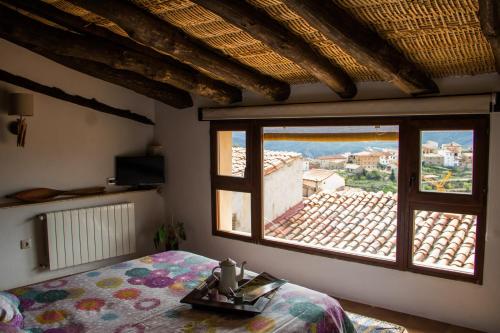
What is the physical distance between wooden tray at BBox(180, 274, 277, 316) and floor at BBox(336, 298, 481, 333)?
1401mm

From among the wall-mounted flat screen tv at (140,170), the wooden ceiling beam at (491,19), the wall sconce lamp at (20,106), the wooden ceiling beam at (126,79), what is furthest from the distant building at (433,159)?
the wall sconce lamp at (20,106)

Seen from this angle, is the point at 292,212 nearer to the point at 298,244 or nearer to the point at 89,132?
the point at 298,244

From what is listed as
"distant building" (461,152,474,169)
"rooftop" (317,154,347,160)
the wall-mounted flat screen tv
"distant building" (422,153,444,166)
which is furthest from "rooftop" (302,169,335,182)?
the wall-mounted flat screen tv

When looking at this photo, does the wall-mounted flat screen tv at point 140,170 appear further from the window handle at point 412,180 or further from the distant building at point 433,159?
the distant building at point 433,159

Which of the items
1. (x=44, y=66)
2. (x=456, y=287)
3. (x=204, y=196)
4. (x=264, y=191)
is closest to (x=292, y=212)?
Answer: (x=264, y=191)

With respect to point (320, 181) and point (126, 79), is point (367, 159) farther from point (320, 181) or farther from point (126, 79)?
point (126, 79)

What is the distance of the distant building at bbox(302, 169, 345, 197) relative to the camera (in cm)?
407

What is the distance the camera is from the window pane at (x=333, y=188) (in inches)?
146

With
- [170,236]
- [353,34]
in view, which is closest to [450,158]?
[353,34]

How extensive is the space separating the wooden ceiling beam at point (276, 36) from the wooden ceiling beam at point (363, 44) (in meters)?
0.35

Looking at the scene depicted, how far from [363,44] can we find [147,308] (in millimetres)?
2021

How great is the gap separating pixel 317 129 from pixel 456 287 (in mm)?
1741

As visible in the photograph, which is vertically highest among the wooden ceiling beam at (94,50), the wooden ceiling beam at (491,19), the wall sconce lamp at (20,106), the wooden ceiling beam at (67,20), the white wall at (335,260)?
the wooden ceiling beam at (67,20)

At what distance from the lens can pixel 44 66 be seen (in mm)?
4027
